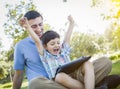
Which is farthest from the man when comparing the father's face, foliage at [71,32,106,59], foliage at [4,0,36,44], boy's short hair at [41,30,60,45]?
foliage at [71,32,106,59]

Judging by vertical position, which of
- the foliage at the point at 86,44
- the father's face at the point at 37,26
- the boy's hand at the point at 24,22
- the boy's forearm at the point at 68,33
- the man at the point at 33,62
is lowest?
the foliage at the point at 86,44

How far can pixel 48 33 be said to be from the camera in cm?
→ 198

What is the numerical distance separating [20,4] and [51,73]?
37.7ft

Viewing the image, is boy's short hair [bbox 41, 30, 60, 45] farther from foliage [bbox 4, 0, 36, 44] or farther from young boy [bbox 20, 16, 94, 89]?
foliage [bbox 4, 0, 36, 44]

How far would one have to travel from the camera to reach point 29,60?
212 centimetres

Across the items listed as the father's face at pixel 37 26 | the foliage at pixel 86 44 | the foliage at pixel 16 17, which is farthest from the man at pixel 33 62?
the foliage at pixel 86 44

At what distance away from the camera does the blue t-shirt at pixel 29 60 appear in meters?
2.10

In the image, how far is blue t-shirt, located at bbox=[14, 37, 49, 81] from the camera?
6.89 feet

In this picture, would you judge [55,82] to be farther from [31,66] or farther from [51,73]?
[31,66]

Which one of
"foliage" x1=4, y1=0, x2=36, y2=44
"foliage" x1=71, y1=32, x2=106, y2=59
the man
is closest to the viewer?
the man

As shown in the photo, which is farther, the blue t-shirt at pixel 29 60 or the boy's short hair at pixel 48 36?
the blue t-shirt at pixel 29 60

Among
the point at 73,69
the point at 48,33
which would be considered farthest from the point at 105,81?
the point at 48,33

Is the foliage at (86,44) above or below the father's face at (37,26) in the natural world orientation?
below

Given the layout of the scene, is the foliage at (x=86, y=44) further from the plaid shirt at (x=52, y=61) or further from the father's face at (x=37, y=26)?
the plaid shirt at (x=52, y=61)
